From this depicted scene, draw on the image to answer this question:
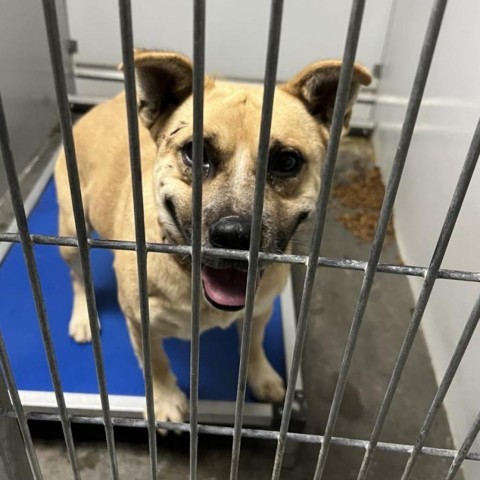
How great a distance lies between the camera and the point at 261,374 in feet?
5.00

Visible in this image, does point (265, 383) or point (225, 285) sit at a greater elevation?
point (225, 285)

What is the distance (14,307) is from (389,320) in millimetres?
1227

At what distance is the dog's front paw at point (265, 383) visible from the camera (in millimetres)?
1482

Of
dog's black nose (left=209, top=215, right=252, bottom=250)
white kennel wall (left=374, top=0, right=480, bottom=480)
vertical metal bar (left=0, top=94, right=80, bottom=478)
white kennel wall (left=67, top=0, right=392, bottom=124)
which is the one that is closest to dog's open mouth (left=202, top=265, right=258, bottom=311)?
dog's black nose (left=209, top=215, right=252, bottom=250)

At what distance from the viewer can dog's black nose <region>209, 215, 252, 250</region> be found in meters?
0.95

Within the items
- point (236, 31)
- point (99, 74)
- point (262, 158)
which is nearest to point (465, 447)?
point (262, 158)

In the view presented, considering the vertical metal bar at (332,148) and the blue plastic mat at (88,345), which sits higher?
the vertical metal bar at (332,148)

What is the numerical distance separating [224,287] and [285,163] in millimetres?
306

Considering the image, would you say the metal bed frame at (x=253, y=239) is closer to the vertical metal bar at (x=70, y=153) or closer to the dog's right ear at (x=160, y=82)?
the vertical metal bar at (x=70, y=153)

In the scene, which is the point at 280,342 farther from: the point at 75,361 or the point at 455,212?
the point at 455,212

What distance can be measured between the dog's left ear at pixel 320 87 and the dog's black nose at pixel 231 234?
0.98 feet

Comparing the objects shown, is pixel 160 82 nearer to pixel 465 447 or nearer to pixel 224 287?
pixel 224 287

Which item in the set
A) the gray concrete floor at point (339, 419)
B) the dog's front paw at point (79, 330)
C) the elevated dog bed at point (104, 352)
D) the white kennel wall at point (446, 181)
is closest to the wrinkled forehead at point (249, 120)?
the gray concrete floor at point (339, 419)

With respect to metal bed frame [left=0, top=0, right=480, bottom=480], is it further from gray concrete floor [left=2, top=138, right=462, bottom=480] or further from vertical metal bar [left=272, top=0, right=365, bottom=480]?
gray concrete floor [left=2, top=138, right=462, bottom=480]
